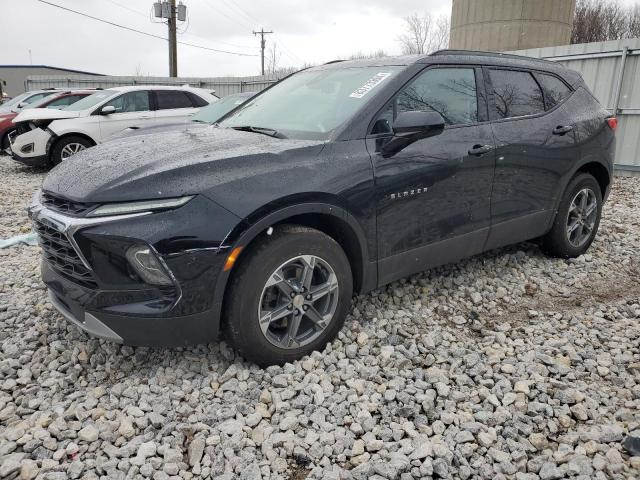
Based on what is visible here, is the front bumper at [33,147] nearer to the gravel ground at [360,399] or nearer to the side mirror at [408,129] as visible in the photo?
the gravel ground at [360,399]

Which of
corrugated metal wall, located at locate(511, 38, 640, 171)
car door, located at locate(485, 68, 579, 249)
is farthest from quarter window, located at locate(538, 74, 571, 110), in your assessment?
corrugated metal wall, located at locate(511, 38, 640, 171)

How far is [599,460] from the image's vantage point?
7.14 ft

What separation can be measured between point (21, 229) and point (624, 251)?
21.3 feet

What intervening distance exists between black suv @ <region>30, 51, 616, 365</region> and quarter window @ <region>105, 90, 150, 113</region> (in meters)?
6.80

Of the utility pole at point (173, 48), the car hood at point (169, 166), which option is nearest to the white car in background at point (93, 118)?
the car hood at point (169, 166)

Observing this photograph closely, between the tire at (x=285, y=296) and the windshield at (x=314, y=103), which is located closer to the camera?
the tire at (x=285, y=296)

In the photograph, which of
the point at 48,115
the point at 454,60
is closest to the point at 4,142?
the point at 48,115

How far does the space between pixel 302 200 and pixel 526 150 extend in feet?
6.86

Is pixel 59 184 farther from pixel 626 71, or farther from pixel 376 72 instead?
pixel 626 71

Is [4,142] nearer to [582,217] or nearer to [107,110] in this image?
[107,110]

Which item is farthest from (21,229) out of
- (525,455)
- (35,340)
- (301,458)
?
(525,455)

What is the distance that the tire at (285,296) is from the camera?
8.44 ft

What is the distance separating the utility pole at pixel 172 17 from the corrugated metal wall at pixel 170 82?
8.67 feet

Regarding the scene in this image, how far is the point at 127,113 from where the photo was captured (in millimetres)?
9828
